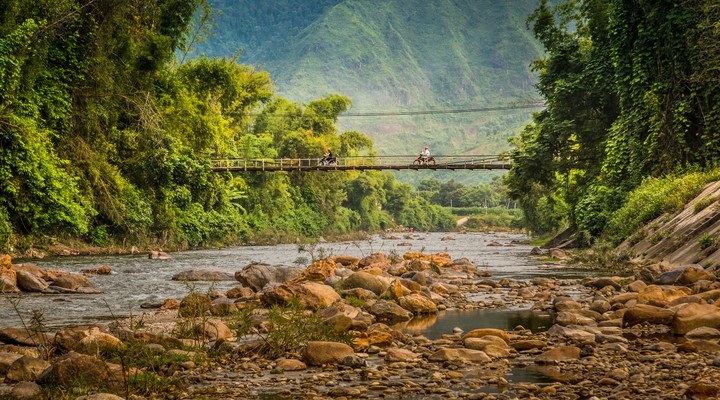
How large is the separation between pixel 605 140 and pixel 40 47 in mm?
20321

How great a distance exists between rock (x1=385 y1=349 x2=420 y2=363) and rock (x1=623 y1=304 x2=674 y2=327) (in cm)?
322

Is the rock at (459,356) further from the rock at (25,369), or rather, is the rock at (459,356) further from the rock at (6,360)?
the rock at (6,360)

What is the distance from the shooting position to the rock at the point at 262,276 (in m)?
16.1

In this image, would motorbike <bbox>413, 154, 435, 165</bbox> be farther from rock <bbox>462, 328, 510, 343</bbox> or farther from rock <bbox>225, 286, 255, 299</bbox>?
rock <bbox>462, 328, 510, 343</bbox>

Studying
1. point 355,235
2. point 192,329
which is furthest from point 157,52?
point 355,235

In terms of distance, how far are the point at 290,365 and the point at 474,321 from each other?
13.5 ft

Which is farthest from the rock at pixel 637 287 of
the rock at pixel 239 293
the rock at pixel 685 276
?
the rock at pixel 239 293

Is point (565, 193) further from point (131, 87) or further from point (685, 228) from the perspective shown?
point (131, 87)

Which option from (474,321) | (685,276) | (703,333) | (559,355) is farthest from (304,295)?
(685,276)

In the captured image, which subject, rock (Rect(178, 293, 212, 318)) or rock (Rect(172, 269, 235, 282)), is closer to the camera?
rock (Rect(178, 293, 212, 318))

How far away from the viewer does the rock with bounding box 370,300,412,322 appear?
11766 mm

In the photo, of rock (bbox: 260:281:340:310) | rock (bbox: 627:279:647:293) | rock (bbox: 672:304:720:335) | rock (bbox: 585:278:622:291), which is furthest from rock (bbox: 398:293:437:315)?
rock (bbox: 672:304:720:335)

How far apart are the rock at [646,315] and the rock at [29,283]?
11684mm

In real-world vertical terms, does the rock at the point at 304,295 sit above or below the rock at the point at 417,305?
above
